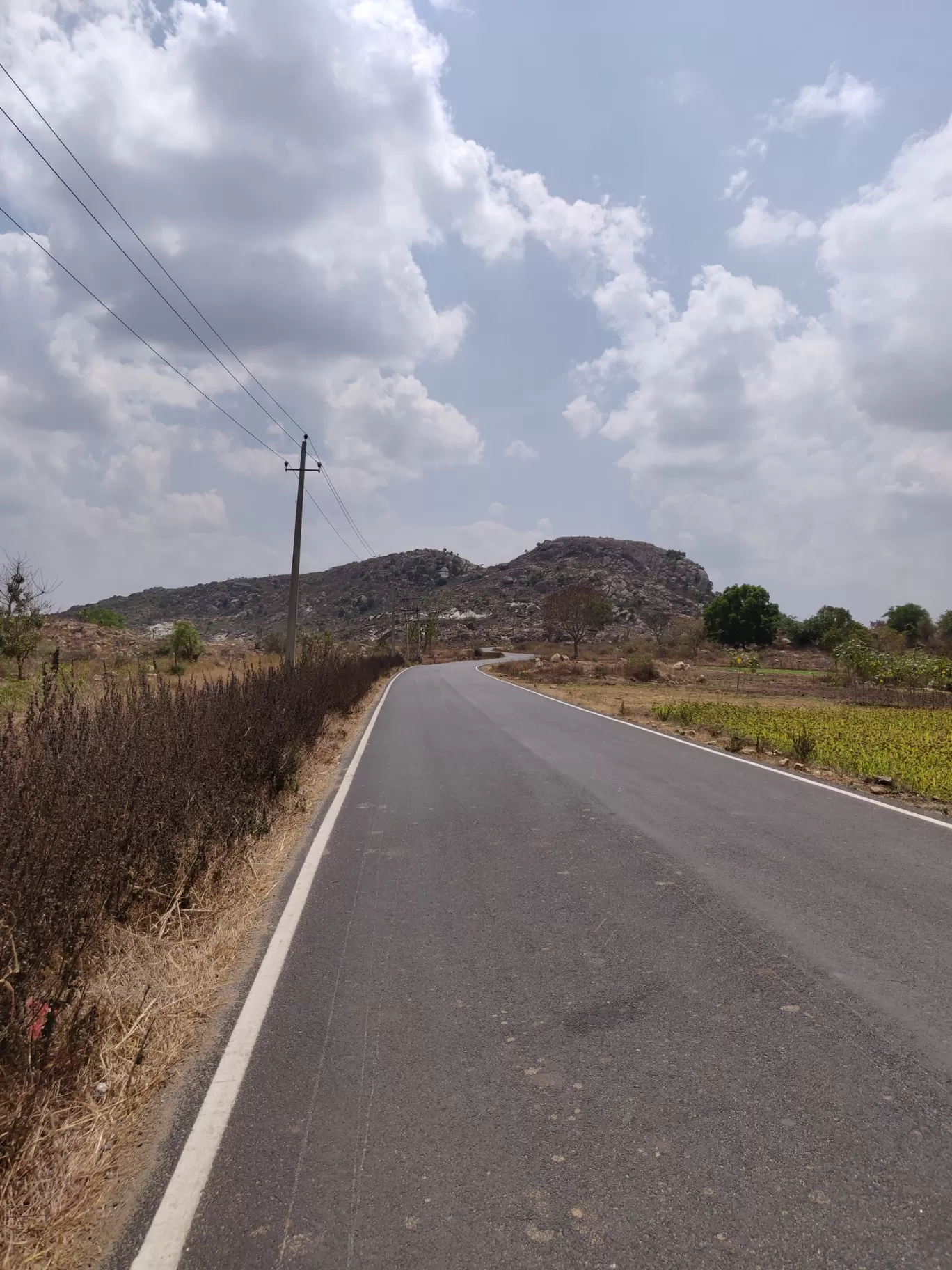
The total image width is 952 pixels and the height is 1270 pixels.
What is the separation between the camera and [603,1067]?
3.46 metres

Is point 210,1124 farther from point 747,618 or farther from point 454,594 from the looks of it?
point 454,594

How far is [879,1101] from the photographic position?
314 centimetres

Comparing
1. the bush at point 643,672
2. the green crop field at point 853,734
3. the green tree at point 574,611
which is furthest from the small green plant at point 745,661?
the green tree at point 574,611

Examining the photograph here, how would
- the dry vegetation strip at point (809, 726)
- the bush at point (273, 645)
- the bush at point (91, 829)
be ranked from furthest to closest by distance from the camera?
the bush at point (273, 645), the dry vegetation strip at point (809, 726), the bush at point (91, 829)

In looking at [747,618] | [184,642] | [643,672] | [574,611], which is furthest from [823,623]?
[184,642]

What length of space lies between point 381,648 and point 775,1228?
2724 inches

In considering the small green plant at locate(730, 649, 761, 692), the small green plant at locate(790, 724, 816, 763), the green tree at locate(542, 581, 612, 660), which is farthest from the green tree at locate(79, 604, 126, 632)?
the small green plant at locate(790, 724, 816, 763)

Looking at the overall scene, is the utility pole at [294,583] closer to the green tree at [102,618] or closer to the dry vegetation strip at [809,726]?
the dry vegetation strip at [809,726]

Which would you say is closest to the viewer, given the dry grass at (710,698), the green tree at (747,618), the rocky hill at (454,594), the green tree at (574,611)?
the dry grass at (710,698)

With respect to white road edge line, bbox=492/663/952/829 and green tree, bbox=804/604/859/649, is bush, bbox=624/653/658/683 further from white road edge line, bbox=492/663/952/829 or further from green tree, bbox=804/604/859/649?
green tree, bbox=804/604/859/649

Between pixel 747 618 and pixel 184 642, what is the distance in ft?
215

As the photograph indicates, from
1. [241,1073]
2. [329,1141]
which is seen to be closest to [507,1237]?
[329,1141]

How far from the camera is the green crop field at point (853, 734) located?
1207cm

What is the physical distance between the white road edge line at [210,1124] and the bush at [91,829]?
620 mm
